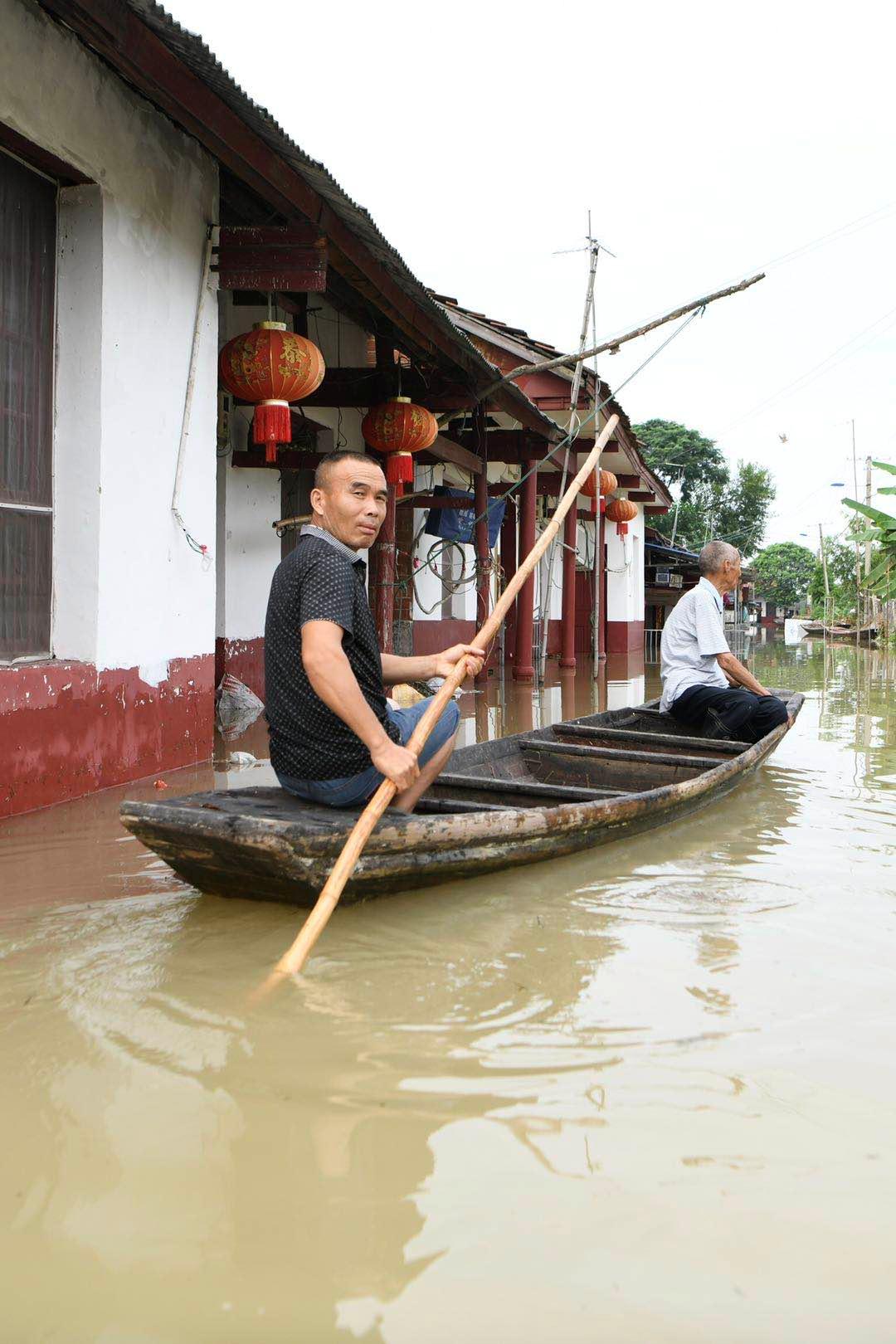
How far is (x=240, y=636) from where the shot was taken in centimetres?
915

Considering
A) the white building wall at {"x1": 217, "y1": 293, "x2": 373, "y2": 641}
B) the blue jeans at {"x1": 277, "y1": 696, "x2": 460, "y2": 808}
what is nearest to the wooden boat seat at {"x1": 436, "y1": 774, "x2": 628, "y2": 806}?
the blue jeans at {"x1": 277, "y1": 696, "x2": 460, "y2": 808}

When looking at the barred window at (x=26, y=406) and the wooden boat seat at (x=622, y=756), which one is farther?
the wooden boat seat at (x=622, y=756)

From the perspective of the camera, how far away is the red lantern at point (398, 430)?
8445 mm

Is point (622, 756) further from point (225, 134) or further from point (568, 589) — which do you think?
point (568, 589)

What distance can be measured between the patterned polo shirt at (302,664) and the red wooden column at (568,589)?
11782 millimetres

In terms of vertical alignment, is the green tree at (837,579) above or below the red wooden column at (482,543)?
above

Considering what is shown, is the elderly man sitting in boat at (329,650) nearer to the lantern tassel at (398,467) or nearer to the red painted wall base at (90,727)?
the red painted wall base at (90,727)

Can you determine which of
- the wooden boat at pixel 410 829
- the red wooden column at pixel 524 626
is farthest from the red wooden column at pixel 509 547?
the wooden boat at pixel 410 829

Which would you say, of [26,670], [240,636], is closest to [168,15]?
[26,670]

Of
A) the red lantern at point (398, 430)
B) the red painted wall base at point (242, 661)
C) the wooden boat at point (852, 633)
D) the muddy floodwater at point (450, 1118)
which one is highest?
the red lantern at point (398, 430)

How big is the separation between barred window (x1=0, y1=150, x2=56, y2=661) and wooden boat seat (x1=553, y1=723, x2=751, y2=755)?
3.05 meters

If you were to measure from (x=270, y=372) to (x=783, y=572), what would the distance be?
6490cm

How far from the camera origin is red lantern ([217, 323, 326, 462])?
648 cm

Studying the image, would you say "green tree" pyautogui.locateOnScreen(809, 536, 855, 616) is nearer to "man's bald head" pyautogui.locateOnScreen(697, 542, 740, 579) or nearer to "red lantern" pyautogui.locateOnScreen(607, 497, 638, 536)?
"red lantern" pyautogui.locateOnScreen(607, 497, 638, 536)
